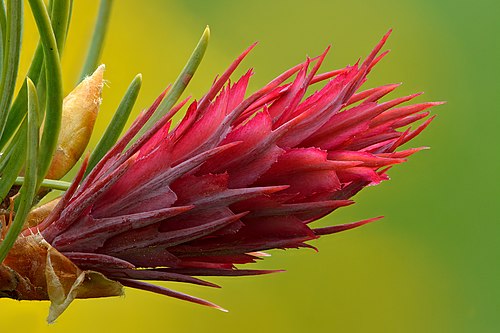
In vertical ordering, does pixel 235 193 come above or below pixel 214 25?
below

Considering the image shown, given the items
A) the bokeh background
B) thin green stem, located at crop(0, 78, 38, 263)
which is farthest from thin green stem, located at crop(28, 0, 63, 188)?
the bokeh background

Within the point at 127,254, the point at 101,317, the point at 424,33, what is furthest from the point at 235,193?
the point at 424,33

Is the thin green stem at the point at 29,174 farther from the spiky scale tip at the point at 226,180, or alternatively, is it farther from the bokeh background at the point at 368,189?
the bokeh background at the point at 368,189

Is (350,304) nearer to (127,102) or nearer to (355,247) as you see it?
(355,247)

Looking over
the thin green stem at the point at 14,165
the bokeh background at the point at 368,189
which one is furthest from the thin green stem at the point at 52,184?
the bokeh background at the point at 368,189

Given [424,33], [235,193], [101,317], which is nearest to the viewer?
[235,193]

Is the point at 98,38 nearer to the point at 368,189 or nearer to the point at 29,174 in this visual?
the point at 29,174

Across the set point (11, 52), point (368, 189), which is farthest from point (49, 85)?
point (368, 189)
